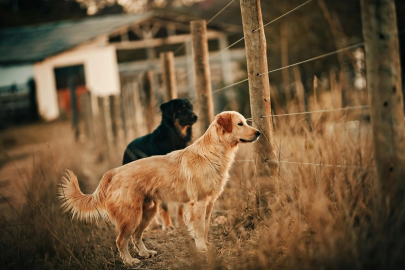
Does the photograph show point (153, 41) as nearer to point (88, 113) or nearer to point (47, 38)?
point (47, 38)

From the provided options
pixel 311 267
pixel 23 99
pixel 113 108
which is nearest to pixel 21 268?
pixel 311 267

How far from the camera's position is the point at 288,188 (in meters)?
3.54

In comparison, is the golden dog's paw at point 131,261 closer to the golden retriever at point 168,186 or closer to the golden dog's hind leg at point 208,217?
the golden retriever at point 168,186

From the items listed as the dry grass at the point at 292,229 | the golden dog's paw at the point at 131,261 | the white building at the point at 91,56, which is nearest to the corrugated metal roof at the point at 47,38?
the white building at the point at 91,56

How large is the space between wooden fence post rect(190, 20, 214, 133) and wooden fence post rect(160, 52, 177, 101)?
55.2 inches

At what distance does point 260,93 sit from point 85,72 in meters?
22.0

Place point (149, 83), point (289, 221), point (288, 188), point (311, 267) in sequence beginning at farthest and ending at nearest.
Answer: point (149, 83), point (288, 188), point (289, 221), point (311, 267)

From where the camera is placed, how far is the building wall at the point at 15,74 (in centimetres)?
2302

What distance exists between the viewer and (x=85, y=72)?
79.4 feet

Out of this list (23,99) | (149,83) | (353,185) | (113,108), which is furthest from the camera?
(23,99)

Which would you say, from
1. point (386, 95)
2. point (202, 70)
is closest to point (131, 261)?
point (202, 70)

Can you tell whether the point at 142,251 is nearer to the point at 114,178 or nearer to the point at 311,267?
the point at 114,178

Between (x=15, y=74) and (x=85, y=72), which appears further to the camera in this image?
(x=85, y=72)

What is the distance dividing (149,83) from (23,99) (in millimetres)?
17891
